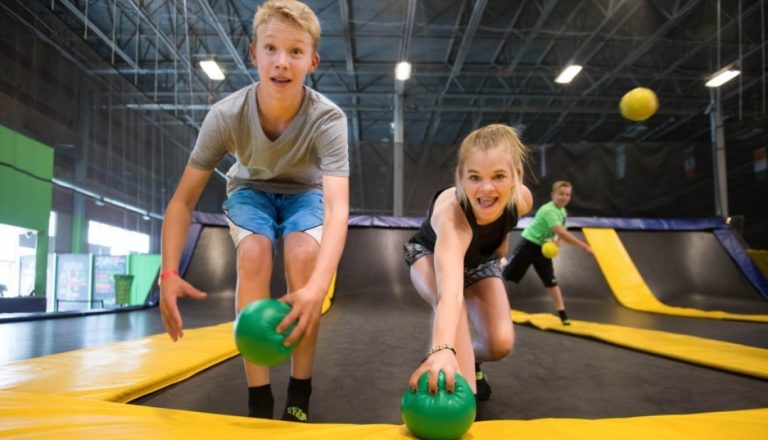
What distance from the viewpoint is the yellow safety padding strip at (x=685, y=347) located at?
80.6 inches

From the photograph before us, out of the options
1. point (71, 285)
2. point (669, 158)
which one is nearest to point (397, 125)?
point (669, 158)

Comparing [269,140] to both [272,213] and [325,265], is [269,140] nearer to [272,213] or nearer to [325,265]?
[272,213]

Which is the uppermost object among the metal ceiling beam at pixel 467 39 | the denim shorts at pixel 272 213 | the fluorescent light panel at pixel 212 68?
the metal ceiling beam at pixel 467 39

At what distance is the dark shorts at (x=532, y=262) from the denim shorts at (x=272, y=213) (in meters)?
2.62

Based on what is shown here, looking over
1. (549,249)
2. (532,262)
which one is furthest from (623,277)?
(549,249)

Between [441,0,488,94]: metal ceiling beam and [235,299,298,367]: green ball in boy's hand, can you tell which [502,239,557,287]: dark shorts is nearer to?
[235,299,298,367]: green ball in boy's hand

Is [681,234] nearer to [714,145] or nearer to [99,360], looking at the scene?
[714,145]

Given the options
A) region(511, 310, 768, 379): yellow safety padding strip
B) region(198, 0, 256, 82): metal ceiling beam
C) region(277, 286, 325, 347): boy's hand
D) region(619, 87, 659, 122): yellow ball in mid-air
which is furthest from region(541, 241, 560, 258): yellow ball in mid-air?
region(198, 0, 256, 82): metal ceiling beam

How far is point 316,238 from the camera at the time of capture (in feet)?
4.54

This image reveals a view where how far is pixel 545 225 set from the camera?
369 cm

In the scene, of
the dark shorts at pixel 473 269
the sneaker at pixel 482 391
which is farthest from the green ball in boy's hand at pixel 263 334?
the sneaker at pixel 482 391

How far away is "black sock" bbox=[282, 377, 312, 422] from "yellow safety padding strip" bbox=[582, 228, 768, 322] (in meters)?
4.05

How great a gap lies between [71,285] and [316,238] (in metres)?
6.44

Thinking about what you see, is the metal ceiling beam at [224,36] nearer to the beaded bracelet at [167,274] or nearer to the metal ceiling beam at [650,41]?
the beaded bracelet at [167,274]
